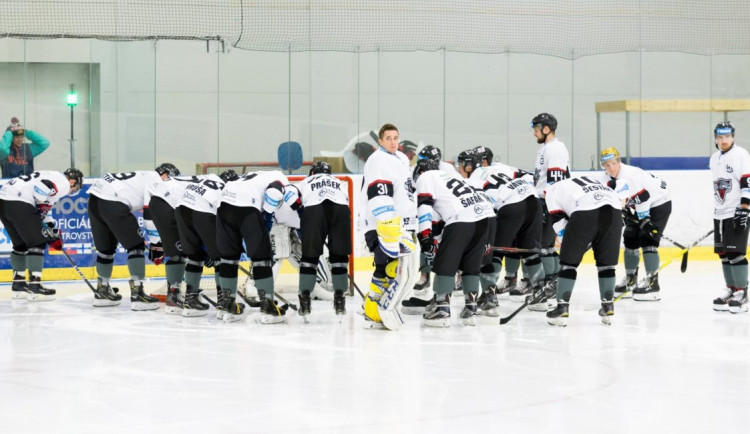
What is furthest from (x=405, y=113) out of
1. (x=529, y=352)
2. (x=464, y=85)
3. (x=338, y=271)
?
(x=529, y=352)

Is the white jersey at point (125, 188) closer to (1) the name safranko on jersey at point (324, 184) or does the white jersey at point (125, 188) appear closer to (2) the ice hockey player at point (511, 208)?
(1) the name safranko on jersey at point (324, 184)

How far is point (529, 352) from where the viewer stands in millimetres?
5402

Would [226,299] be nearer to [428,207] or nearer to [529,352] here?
[428,207]

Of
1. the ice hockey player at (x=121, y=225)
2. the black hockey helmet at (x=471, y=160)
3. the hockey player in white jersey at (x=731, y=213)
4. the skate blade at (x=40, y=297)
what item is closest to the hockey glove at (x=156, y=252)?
the ice hockey player at (x=121, y=225)

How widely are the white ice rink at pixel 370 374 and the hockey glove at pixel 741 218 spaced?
Answer: 24.1 inches

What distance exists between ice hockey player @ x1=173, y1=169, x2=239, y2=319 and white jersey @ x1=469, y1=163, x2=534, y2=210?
1.74 m

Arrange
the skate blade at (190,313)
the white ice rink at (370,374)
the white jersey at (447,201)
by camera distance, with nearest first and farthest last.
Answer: the white ice rink at (370,374), the white jersey at (447,201), the skate blade at (190,313)

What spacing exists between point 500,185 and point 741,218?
5.26 ft

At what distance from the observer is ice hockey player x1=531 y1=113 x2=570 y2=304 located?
23.8ft

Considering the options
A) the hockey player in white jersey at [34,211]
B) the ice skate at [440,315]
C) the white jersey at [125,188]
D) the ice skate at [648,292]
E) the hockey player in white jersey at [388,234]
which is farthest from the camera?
the hockey player in white jersey at [34,211]

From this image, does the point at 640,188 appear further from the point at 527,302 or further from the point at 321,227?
the point at 321,227

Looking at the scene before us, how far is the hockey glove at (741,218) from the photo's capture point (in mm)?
6668

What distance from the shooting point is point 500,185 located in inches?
280

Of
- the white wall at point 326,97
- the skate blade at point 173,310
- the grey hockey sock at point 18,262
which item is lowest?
the skate blade at point 173,310
